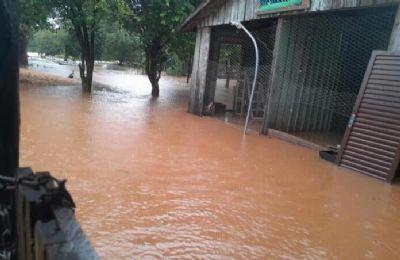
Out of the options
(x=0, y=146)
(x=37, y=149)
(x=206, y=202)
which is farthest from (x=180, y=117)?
(x=0, y=146)

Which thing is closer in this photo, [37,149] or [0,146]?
[0,146]

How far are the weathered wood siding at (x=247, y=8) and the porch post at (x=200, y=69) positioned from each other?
327mm

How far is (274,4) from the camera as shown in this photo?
8.64 meters

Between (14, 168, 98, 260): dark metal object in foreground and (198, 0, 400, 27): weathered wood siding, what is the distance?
6.56 metres

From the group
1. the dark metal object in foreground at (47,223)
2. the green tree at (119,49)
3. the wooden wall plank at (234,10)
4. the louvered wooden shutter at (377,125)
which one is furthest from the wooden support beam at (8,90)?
A: the green tree at (119,49)

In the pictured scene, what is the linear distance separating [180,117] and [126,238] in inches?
299

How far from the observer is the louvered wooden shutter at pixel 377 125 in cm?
617

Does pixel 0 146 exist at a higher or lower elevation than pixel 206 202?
higher

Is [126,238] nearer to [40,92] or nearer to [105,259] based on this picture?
[105,259]

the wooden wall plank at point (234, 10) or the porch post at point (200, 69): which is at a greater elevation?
the wooden wall plank at point (234, 10)

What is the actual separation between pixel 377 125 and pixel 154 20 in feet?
30.2

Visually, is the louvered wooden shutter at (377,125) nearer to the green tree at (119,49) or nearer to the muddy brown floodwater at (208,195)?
the muddy brown floodwater at (208,195)

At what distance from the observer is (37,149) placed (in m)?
6.34

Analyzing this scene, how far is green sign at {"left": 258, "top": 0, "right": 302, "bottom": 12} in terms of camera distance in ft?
26.7
